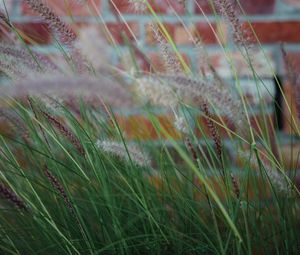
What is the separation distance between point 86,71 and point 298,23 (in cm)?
76

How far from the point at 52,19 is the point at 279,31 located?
783 millimetres

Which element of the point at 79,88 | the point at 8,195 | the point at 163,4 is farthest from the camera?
the point at 163,4

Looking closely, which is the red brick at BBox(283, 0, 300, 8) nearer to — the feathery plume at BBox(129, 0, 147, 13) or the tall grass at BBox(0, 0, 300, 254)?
the tall grass at BBox(0, 0, 300, 254)

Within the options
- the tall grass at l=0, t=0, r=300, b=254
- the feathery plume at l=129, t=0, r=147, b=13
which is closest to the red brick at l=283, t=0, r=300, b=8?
the tall grass at l=0, t=0, r=300, b=254

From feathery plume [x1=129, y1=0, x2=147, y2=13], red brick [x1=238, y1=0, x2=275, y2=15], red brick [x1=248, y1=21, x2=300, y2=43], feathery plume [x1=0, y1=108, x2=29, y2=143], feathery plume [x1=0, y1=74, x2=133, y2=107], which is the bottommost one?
red brick [x1=248, y1=21, x2=300, y2=43]

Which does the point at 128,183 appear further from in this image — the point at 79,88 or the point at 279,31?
the point at 279,31

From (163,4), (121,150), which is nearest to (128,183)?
(121,150)

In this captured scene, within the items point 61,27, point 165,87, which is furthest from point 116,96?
point 61,27

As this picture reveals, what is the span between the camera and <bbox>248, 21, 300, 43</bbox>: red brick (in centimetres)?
129

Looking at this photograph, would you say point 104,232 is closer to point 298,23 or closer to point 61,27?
point 61,27

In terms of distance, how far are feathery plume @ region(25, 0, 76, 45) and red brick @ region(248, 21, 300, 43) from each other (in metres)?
0.74

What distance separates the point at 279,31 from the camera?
1296mm

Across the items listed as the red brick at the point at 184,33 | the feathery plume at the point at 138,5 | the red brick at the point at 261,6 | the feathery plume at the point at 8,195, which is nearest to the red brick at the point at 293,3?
the red brick at the point at 261,6

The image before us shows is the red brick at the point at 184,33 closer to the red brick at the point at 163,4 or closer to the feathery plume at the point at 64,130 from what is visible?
the red brick at the point at 163,4
